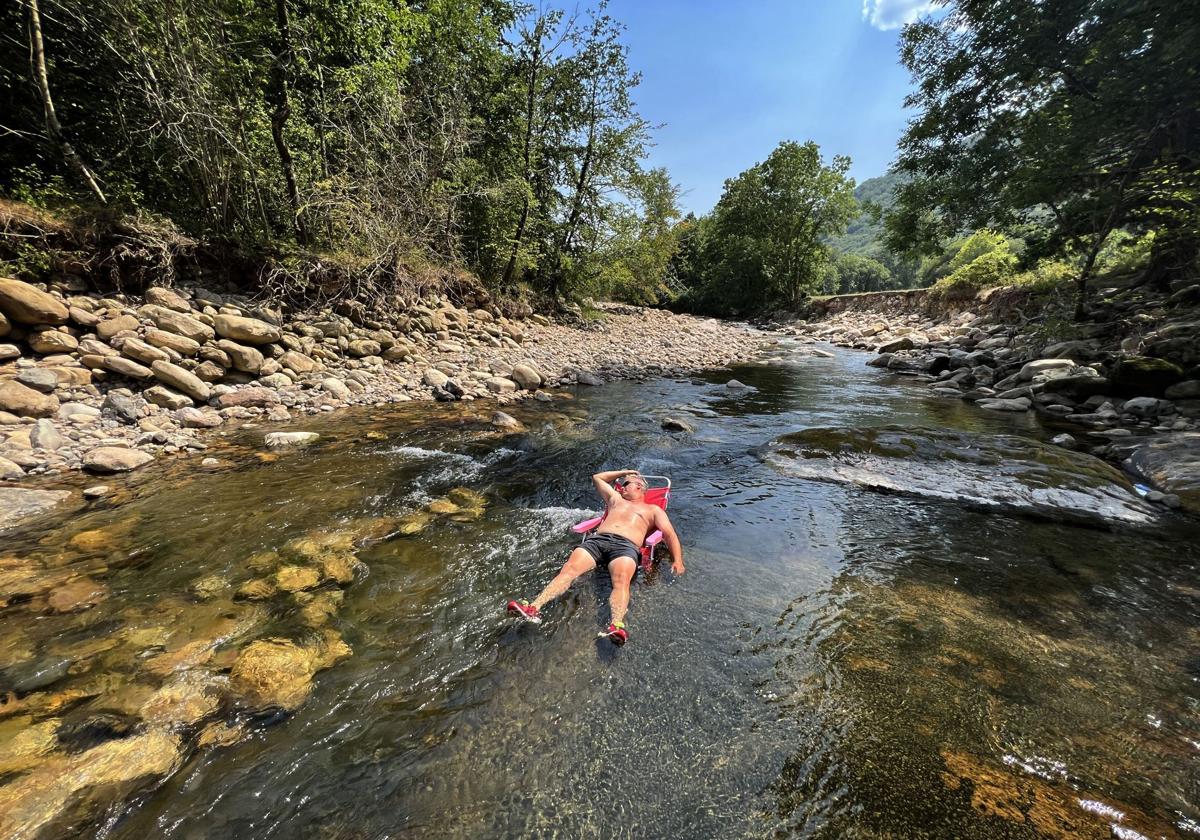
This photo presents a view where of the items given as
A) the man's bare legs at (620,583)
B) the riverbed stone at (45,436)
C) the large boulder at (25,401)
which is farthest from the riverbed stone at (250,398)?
the man's bare legs at (620,583)

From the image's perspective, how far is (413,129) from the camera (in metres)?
12.8

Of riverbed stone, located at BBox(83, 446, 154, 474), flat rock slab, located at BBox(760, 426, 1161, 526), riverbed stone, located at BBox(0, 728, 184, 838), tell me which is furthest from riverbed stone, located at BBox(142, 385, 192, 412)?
flat rock slab, located at BBox(760, 426, 1161, 526)

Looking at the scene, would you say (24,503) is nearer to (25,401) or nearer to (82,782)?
(25,401)

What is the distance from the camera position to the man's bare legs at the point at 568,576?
3656 mm

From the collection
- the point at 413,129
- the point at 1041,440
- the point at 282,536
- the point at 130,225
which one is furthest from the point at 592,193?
the point at 282,536

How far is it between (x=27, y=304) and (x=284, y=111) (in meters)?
6.14

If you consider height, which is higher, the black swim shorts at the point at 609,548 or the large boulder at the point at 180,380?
the large boulder at the point at 180,380

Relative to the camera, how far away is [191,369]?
771cm

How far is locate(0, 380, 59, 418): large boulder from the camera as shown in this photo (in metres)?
5.82

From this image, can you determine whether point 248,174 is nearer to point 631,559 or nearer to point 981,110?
point 631,559

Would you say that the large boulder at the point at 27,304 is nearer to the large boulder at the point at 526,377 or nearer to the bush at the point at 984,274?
the large boulder at the point at 526,377

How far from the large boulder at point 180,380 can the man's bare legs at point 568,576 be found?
7.33 m

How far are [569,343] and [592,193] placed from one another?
860cm

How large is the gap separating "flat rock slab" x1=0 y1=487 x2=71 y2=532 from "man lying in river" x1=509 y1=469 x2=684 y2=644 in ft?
16.6
